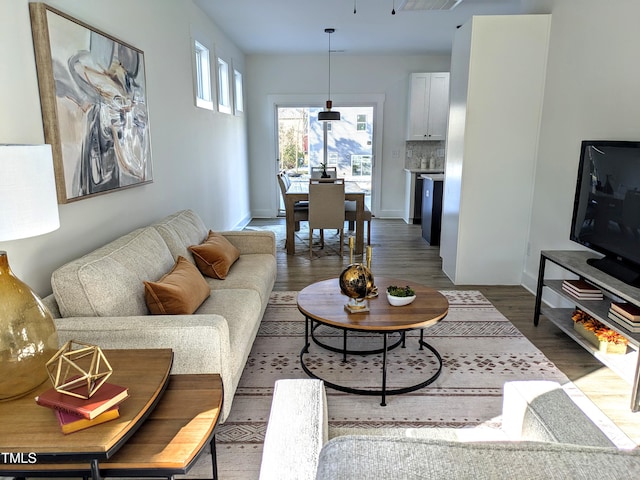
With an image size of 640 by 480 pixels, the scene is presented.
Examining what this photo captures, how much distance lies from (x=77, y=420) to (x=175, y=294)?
3.39 ft

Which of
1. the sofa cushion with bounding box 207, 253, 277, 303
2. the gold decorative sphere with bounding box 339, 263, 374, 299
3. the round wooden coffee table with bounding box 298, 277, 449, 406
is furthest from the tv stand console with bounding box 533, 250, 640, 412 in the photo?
the sofa cushion with bounding box 207, 253, 277, 303

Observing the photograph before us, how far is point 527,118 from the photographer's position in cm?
395

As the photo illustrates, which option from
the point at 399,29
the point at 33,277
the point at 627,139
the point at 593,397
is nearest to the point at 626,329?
the point at 593,397

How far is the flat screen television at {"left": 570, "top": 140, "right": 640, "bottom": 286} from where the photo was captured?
249cm

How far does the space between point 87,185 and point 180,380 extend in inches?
54.6

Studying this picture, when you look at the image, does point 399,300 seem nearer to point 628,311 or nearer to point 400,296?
point 400,296

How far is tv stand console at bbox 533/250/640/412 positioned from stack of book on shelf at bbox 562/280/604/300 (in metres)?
0.03

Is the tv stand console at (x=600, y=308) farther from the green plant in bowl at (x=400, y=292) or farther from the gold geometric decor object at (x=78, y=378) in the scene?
the gold geometric decor object at (x=78, y=378)

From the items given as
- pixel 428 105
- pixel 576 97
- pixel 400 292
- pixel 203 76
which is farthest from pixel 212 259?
pixel 428 105

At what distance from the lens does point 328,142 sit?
7.86 meters

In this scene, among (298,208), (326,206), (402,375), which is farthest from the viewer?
(298,208)

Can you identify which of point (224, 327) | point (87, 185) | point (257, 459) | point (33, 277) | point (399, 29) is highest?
point (399, 29)

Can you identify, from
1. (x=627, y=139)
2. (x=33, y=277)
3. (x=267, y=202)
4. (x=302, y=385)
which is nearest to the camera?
(x=302, y=385)

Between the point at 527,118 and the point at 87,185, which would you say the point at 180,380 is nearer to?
the point at 87,185
